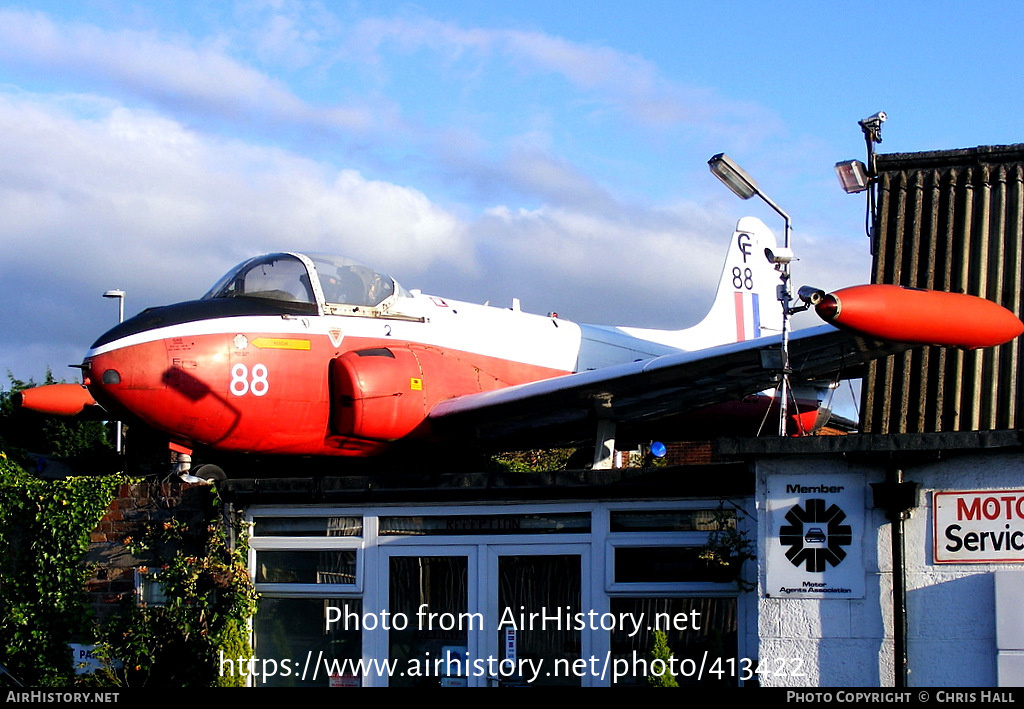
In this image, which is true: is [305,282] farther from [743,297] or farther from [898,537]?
[743,297]

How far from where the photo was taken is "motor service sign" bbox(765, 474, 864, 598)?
6070 mm

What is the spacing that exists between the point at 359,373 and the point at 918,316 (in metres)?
5.96

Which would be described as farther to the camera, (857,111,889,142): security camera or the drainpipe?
(857,111,889,142): security camera

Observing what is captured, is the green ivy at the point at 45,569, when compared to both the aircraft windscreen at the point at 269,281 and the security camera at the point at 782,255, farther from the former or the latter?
the security camera at the point at 782,255

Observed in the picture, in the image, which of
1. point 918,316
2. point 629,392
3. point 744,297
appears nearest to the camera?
point 918,316

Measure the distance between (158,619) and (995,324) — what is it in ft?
21.0

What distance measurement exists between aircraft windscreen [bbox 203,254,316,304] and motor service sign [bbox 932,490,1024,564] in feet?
24.5

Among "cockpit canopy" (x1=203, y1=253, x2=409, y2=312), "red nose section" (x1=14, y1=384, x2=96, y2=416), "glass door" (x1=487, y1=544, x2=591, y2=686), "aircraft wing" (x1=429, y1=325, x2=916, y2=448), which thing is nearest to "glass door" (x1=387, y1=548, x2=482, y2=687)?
"glass door" (x1=487, y1=544, x2=591, y2=686)

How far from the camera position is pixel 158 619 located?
8.80 meters

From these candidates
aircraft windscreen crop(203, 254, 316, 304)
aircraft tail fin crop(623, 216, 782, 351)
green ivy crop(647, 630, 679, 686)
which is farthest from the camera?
aircraft tail fin crop(623, 216, 782, 351)

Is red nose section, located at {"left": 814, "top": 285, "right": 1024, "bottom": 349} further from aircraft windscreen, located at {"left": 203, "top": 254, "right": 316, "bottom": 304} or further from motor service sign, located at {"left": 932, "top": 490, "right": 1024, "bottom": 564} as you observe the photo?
aircraft windscreen, located at {"left": 203, "top": 254, "right": 316, "bottom": 304}

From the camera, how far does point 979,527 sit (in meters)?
5.85

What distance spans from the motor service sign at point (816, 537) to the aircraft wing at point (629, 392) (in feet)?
12.3

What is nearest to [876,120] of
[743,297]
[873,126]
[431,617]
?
[873,126]
